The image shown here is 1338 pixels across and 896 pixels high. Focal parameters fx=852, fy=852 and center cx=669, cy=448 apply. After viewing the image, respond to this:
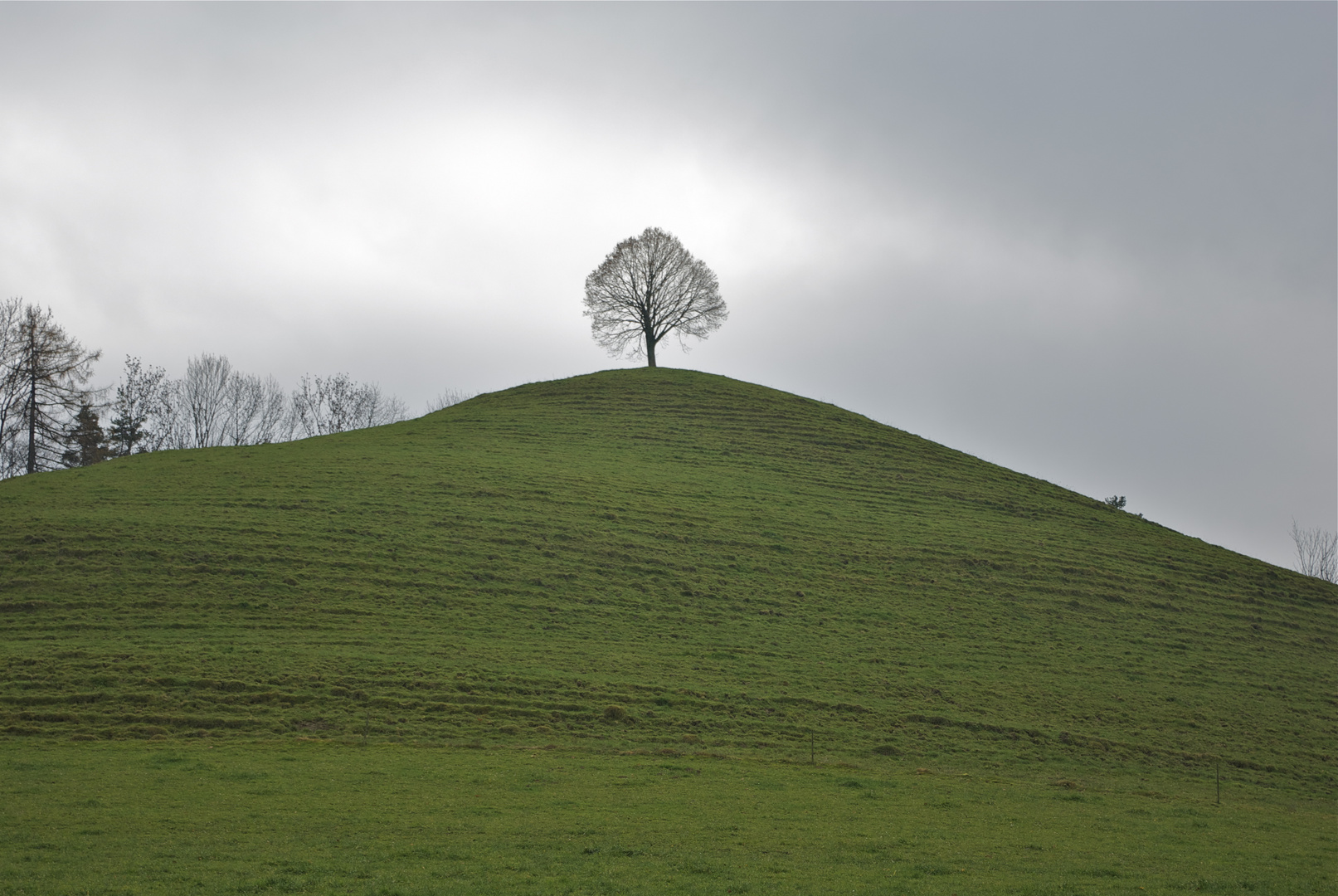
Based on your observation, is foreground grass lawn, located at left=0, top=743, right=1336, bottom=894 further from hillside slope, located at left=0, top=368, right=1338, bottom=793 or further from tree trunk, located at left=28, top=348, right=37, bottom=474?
tree trunk, located at left=28, top=348, right=37, bottom=474

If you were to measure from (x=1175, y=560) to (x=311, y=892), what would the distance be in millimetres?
43226

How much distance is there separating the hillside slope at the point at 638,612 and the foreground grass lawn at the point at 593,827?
7.30 feet

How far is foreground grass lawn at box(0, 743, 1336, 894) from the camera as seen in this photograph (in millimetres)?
12617

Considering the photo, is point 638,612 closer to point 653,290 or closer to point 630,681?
point 630,681

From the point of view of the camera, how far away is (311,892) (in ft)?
37.9

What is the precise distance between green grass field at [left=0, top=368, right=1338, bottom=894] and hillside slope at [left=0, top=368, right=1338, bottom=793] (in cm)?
16

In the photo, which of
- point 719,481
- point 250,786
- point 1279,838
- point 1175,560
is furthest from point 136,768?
point 1175,560

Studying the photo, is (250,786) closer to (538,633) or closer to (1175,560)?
(538,633)

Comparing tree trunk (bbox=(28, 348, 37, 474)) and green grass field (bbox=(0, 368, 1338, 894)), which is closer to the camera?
green grass field (bbox=(0, 368, 1338, 894))

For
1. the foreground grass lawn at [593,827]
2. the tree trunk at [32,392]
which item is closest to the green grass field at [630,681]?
the foreground grass lawn at [593,827]

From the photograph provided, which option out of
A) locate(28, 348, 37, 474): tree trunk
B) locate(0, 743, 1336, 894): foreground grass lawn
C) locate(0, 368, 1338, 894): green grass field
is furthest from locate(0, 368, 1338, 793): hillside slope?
locate(28, 348, 37, 474): tree trunk

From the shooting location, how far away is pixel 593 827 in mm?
15500

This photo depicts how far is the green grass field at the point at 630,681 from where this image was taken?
47.4ft

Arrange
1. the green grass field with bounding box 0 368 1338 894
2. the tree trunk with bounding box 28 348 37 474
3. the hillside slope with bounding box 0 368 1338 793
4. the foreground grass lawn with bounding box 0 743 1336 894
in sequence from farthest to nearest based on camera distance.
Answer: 1. the tree trunk with bounding box 28 348 37 474
2. the hillside slope with bounding box 0 368 1338 793
3. the green grass field with bounding box 0 368 1338 894
4. the foreground grass lawn with bounding box 0 743 1336 894
